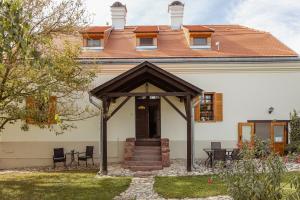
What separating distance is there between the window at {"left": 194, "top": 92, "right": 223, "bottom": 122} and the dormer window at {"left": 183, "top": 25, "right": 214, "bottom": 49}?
3.14 m

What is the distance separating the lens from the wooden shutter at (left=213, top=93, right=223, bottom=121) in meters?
17.8

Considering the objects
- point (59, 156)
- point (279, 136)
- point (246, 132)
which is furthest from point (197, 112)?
point (59, 156)

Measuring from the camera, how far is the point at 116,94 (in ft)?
48.2

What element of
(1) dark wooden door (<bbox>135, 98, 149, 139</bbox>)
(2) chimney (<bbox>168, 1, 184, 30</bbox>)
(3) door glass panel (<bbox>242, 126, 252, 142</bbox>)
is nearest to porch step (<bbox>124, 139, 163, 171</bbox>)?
(1) dark wooden door (<bbox>135, 98, 149, 139</bbox>)

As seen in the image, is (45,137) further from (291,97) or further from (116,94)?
(291,97)

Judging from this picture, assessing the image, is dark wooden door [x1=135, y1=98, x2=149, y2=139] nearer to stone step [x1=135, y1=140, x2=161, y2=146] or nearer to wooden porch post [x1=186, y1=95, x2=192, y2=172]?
stone step [x1=135, y1=140, x2=161, y2=146]

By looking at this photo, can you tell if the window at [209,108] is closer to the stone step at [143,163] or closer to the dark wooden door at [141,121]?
the dark wooden door at [141,121]

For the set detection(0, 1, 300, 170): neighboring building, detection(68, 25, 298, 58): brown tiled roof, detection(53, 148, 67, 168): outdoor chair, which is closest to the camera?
detection(53, 148, 67, 168): outdoor chair

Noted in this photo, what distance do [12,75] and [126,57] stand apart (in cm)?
796

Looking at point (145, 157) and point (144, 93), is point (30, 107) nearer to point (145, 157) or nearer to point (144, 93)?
point (144, 93)

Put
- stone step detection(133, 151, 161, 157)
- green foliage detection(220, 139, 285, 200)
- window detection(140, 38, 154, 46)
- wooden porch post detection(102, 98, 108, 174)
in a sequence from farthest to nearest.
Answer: window detection(140, 38, 154, 46), stone step detection(133, 151, 161, 157), wooden porch post detection(102, 98, 108, 174), green foliage detection(220, 139, 285, 200)

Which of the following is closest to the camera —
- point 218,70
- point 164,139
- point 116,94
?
point 116,94

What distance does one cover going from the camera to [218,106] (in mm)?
17812

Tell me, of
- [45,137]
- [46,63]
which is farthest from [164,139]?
[46,63]
